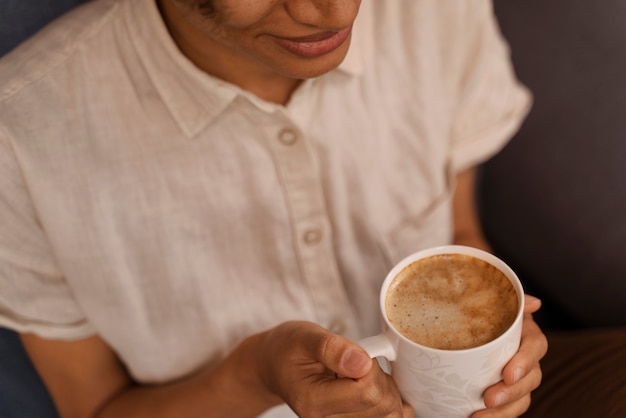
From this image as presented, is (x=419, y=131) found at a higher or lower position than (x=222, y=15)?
lower

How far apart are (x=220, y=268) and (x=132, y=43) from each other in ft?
0.93

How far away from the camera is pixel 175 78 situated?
822mm

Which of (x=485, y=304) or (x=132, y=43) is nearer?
(x=485, y=304)

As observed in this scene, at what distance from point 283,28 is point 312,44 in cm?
4

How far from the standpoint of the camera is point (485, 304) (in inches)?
26.2

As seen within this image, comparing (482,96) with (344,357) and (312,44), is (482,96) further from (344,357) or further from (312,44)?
(344,357)

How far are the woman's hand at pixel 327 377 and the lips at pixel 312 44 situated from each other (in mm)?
270

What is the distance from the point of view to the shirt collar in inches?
31.8

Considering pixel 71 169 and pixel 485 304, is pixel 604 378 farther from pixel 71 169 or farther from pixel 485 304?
pixel 71 169

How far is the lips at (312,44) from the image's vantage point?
2.35ft

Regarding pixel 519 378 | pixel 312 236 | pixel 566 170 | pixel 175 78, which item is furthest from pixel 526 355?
pixel 566 170

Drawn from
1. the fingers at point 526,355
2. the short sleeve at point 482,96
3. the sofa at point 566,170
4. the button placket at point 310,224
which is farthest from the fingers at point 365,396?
the sofa at point 566,170

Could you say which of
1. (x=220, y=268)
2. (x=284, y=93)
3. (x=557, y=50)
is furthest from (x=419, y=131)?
(x=557, y=50)

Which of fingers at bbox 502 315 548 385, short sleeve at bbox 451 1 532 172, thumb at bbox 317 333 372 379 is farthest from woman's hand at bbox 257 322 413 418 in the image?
short sleeve at bbox 451 1 532 172
